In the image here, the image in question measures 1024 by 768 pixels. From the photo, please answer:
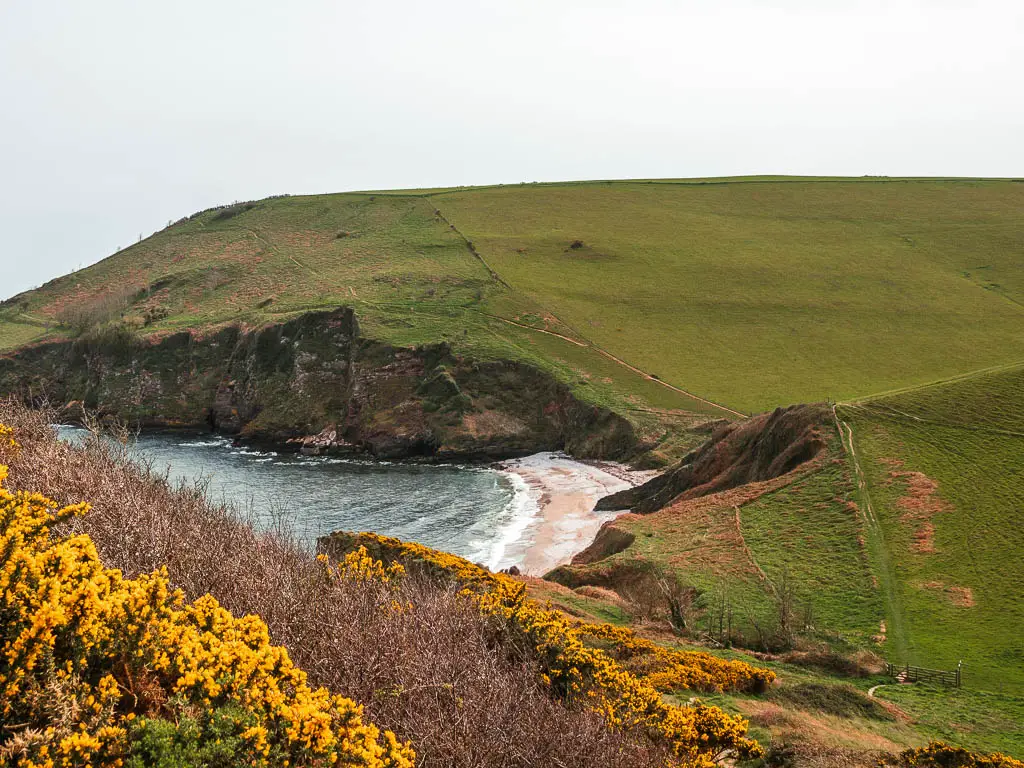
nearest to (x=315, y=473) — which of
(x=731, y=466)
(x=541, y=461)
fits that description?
(x=541, y=461)

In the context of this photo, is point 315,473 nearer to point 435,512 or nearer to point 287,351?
point 435,512

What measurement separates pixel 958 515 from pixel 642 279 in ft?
258

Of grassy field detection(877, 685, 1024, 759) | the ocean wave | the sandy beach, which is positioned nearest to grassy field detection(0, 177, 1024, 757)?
grassy field detection(877, 685, 1024, 759)

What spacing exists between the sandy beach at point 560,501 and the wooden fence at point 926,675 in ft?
82.6

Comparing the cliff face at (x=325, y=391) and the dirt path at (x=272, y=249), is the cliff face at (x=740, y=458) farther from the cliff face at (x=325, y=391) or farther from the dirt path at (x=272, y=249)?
the dirt path at (x=272, y=249)

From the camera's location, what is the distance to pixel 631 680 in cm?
1570

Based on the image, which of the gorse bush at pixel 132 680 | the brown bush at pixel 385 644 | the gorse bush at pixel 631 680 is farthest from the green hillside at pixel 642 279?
the gorse bush at pixel 132 680

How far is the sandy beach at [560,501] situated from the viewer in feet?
174

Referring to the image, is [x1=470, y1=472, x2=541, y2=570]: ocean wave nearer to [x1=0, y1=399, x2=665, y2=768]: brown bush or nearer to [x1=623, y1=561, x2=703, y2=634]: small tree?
[x1=623, y1=561, x2=703, y2=634]: small tree

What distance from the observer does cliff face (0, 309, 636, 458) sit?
85.8 m

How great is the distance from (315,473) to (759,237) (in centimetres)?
8962

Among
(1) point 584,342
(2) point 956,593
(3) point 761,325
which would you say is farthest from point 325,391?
(2) point 956,593

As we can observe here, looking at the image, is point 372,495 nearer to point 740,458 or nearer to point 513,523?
point 513,523

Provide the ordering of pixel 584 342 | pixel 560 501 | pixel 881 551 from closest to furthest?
pixel 881 551
pixel 560 501
pixel 584 342
